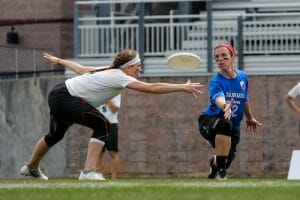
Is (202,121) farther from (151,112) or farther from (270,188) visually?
(151,112)

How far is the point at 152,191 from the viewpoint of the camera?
12414mm

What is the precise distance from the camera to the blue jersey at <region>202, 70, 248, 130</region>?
1595cm

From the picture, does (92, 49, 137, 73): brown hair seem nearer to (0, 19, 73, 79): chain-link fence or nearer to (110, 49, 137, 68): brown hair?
(110, 49, 137, 68): brown hair

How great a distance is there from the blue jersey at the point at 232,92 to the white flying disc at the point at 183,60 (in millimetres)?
3664

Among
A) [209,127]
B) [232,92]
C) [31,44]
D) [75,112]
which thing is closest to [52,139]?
[75,112]

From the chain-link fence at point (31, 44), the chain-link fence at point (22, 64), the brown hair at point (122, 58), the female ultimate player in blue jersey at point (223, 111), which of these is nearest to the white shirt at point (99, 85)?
the brown hair at point (122, 58)

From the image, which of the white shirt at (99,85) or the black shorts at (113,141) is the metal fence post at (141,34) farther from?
the white shirt at (99,85)

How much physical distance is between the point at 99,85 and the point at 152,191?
3.36 metres

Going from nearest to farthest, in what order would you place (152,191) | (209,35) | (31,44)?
(152,191) < (209,35) < (31,44)

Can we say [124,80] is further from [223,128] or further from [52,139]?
[223,128]

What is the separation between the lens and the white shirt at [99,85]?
609 inches

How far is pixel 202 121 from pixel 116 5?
30.6 feet

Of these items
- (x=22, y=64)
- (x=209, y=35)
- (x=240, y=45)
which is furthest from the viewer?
(x=22, y=64)

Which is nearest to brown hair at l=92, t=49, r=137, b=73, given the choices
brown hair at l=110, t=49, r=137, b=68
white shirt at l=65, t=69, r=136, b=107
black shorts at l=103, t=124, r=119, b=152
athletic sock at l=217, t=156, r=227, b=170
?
brown hair at l=110, t=49, r=137, b=68
